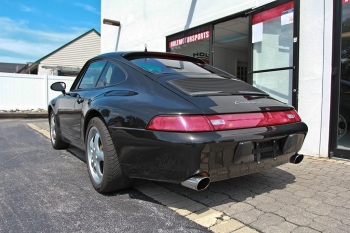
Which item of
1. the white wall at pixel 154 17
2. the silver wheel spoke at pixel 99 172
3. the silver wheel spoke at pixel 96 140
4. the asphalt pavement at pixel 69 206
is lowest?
the asphalt pavement at pixel 69 206

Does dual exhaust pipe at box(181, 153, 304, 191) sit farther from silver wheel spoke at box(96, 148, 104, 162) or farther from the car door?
the car door

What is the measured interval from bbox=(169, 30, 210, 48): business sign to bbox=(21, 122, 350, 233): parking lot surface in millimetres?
3920

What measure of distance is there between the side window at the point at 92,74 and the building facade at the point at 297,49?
10.1 feet

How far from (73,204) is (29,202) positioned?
432mm

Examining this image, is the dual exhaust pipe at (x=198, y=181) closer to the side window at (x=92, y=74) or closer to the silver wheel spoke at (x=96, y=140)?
the silver wheel spoke at (x=96, y=140)

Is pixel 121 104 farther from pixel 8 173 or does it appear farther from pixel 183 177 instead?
pixel 8 173

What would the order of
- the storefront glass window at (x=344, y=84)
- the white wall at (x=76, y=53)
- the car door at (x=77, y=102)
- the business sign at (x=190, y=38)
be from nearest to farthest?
the car door at (x=77, y=102)
the storefront glass window at (x=344, y=84)
the business sign at (x=190, y=38)
the white wall at (x=76, y=53)

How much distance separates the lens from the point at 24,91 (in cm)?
1316

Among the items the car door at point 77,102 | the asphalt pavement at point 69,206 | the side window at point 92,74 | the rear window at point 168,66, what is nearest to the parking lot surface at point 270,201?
the asphalt pavement at point 69,206

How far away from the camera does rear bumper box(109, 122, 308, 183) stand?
199 cm

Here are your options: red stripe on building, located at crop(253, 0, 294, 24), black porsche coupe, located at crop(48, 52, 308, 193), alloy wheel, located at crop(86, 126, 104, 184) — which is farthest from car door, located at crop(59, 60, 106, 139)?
red stripe on building, located at crop(253, 0, 294, 24)

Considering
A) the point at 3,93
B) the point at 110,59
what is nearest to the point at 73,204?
the point at 110,59

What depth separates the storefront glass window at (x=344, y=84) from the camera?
3920 mm

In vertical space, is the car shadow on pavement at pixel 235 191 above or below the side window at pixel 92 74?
below
